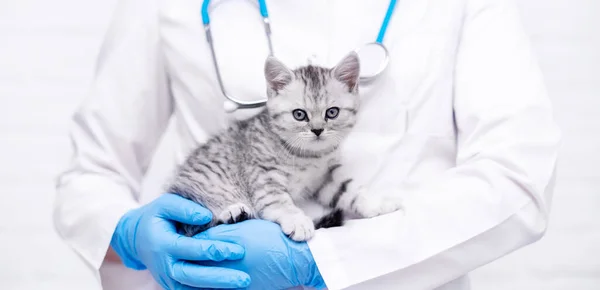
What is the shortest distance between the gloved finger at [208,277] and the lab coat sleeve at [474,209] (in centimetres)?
15

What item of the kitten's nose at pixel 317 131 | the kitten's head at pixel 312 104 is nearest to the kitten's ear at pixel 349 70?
the kitten's head at pixel 312 104

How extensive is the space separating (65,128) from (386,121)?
3.63 feet

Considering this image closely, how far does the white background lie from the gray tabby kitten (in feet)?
2.65

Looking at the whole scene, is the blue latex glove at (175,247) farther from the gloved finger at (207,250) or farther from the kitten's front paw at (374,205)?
the kitten's front paw at (374,205)

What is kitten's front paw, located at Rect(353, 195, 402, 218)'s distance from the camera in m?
1.17

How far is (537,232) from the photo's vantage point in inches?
44.8

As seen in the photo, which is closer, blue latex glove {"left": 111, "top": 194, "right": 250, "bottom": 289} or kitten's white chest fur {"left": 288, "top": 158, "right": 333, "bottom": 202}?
blue latex glove {"left": 111, "top": 194, "right": 250, "bottom": 289}

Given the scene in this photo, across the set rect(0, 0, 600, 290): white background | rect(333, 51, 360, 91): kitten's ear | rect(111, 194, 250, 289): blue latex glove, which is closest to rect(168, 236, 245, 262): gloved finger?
rect(111, 194, 250, 289): blue latex glove

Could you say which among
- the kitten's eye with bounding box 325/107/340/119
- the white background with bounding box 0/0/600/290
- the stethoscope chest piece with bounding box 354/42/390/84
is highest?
the stethoscope chest piece with bounding box 354/42/390/84

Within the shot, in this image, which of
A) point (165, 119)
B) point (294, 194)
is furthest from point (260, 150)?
point (165, 119)

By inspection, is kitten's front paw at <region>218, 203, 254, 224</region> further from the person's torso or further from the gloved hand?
the person's torso

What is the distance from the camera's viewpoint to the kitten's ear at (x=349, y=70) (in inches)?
44.6

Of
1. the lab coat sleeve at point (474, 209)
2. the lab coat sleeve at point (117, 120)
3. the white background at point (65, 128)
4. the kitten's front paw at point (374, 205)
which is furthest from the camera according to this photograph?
the white background at point (65, 128)

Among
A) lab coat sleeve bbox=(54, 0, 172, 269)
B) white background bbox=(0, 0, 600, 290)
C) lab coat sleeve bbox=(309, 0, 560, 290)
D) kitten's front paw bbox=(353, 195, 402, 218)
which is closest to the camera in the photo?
lab coat sleeve bbox=(309, 0, 560, 290)
